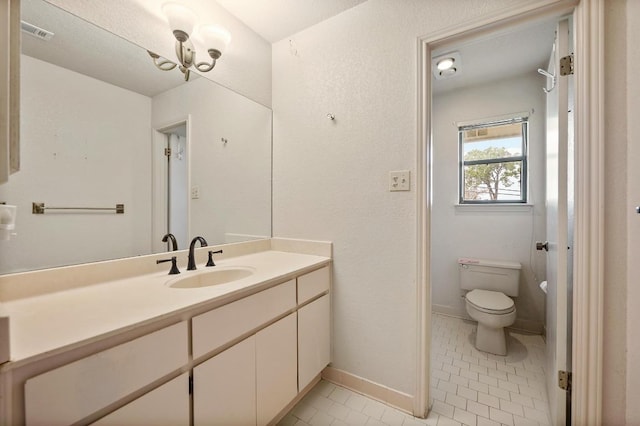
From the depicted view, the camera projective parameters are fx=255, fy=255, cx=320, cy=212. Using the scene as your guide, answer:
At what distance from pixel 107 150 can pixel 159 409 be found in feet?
3.52

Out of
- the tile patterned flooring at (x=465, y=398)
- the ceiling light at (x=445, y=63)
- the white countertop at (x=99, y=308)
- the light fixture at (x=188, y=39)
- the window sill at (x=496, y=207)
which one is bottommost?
the tile patterned flooring at (x=465, y=398)

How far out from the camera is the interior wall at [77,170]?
0.95 m

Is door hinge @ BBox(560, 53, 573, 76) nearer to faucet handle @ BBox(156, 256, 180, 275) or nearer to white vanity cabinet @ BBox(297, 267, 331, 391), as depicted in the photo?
white vanity cabinet @ BBox(297, 267, 331, 391)

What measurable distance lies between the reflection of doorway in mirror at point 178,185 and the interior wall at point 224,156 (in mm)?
45

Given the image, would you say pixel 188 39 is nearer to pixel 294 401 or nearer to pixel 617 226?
pixel 294 401

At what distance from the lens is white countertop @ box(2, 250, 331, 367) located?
0.62 m

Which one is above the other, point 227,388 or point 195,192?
point 195,192

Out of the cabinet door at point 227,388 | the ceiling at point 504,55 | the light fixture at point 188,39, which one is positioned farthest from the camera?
the ceiling at point 504,55

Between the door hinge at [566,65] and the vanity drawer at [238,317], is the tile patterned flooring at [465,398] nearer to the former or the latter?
the vanity drawer at [238,317]

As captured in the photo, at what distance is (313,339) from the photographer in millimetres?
1475

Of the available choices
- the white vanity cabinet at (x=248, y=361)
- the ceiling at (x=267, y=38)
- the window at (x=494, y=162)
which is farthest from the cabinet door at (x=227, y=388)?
the window at (x=494, y=162)

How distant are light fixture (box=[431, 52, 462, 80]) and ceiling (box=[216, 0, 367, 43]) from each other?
2.82 ft

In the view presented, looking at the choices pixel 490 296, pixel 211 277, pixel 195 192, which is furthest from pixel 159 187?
pixel 490 296

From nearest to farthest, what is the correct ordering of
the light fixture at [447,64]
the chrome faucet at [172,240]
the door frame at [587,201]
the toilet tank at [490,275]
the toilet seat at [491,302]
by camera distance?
the door frame at [587,201]
the chrome faucet at [172,240]
the toilet seat at [491,302]
the light fixture at [447,64]
the toilet tank at [490,275]
